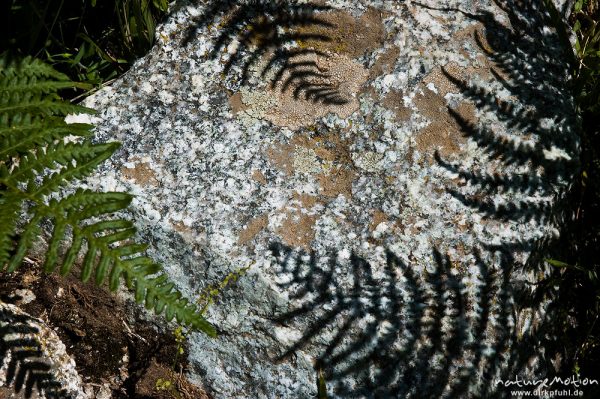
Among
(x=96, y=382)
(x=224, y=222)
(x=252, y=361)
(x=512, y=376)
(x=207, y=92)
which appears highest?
(x=207, y=92)

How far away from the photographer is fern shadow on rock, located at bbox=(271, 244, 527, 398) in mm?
2832

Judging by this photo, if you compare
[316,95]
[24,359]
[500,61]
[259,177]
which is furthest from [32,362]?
[500,61]

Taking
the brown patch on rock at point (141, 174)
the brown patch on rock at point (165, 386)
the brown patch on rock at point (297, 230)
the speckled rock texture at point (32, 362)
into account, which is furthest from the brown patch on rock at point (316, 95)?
the speckled rock texture at point (32, 362)

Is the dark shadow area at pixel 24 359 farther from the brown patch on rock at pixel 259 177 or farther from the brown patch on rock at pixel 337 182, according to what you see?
the brown patch on rock at pixel 337 182

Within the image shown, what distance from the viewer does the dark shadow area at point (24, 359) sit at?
115 inches

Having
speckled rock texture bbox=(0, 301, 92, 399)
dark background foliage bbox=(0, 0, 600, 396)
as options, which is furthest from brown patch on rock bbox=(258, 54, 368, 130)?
speckled rock texture bbox=(0, 301, 92, 399)

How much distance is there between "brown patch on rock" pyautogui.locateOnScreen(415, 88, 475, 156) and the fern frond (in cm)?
144

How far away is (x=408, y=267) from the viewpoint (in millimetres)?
2863

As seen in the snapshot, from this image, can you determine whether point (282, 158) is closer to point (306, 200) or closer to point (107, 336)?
point (306, 200)

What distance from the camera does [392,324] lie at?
9.30ft

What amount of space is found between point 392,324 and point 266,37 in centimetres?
160

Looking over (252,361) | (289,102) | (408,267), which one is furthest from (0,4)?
(408,267)

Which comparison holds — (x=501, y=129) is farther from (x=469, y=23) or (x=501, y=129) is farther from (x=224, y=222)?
(x=224, y=222)

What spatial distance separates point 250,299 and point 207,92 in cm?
108
